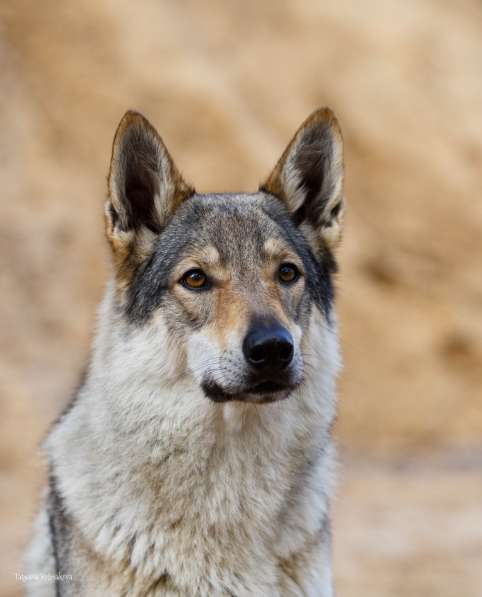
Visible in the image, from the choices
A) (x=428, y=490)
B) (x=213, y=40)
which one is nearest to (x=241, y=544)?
(x=428, y=490)

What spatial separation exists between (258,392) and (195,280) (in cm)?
72

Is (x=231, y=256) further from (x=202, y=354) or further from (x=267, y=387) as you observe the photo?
(x=267, y=387)

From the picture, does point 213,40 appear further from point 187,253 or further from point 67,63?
point 187,253

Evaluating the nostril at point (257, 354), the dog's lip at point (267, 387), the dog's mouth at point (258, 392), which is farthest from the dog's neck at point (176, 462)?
the nostril at point (257, 354)

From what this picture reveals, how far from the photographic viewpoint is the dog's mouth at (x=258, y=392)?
4.89 metres

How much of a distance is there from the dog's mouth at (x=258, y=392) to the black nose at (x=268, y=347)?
0.32ft

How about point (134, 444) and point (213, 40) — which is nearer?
point (134, 444)

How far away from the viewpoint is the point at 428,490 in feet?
40.8

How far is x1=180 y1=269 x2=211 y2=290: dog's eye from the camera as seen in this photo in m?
5.27

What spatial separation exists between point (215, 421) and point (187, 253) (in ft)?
2.84

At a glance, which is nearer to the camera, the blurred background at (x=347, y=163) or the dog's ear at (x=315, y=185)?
the dog's ear at (x=315, y=185)

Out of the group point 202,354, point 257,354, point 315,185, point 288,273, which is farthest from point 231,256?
point 315,185

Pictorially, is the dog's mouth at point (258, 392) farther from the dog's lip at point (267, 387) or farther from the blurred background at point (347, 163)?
the blurred background at point (347, 163)

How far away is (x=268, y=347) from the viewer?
15.7 ft
